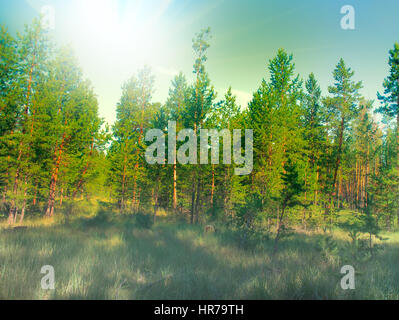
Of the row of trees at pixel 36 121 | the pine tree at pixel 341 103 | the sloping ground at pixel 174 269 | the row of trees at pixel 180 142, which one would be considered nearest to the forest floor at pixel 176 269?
the sloping ground at pixel 174 269

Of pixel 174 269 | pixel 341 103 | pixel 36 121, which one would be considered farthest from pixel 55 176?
pixel 341 103

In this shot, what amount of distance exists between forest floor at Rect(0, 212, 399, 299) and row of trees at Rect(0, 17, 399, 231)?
91.9 inches

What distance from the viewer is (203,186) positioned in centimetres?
1728

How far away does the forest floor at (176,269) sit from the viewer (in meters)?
4.36

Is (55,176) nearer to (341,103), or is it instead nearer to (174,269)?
(174,269)

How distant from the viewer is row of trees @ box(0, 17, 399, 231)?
38.4ft

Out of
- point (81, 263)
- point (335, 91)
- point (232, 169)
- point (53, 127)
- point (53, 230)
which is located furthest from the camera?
point (335, 91)

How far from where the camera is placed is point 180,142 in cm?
1563

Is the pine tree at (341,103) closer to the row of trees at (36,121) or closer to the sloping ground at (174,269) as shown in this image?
the sloping ground at (174,269)

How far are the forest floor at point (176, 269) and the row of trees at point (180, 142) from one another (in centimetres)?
233

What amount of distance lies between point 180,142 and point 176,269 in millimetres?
10719
